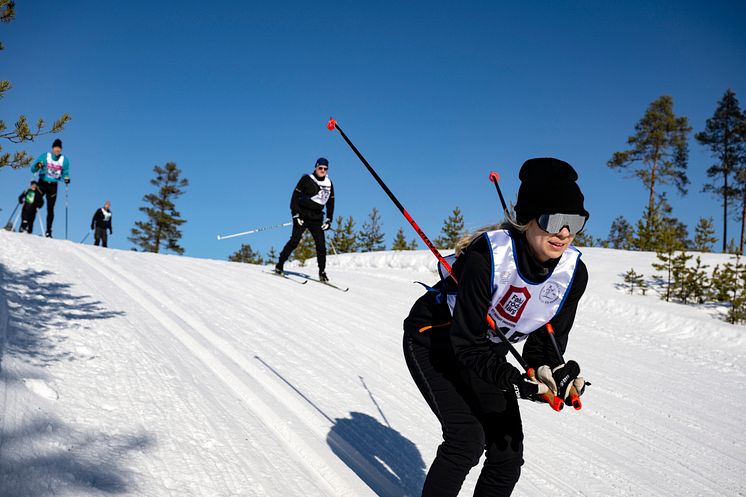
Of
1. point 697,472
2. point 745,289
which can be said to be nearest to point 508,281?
point 697,472

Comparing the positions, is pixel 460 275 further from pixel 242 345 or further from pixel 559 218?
pixel 242 345

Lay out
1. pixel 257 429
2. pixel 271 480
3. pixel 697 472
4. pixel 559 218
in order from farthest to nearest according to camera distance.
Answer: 1. pixel 697 472
2. pixel 257 429
3. pixel 271 480
4. pixel 559 218

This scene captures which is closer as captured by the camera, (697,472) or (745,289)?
(697,472)

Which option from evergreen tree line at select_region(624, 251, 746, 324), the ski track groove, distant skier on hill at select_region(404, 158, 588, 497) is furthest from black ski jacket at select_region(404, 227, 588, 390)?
evergreen tree line at select_region(624, 251, 746, 324)

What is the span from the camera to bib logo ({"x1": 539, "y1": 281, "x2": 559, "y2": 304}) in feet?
6.77

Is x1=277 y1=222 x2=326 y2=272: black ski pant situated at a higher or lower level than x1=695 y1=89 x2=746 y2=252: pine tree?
lower

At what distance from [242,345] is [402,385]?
5.10ft

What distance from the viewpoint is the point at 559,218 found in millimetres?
1917

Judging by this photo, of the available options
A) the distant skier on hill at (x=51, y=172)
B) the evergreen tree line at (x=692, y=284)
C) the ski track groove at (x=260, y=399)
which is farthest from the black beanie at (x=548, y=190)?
the distant skier on hill at (x=51, y=172)

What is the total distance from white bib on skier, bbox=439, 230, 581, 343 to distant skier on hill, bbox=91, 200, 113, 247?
18.1m

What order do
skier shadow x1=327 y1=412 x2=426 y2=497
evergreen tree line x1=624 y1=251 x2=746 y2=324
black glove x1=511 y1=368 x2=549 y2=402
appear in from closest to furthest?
black glove x1=511 y1=368 x2=549 y2=402, skier shadow x1=327 y1=412 x2=426 y2=497, evergreen tree line x1=624 y1=251 x2=746 y2=324

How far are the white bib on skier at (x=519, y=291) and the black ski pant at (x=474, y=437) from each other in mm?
290

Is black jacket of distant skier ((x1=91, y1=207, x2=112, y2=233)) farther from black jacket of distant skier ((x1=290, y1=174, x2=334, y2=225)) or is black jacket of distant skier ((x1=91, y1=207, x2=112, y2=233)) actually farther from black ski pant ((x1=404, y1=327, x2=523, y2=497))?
black ski pant ((x1=404, y1=327, x2=523, y2=497))

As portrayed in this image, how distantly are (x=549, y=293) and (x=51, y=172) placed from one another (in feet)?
42.7
